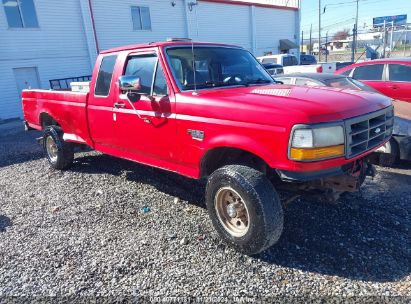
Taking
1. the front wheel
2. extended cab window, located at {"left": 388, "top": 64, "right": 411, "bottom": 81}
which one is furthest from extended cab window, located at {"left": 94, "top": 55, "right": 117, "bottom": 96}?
extended cab window, located at {"left": 388, "top": 64, "right": 411, "bottom": 81}

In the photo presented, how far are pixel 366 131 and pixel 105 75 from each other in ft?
11.2

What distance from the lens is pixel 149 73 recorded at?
165 inches

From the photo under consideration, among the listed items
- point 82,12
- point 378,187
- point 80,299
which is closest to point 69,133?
point 80,299

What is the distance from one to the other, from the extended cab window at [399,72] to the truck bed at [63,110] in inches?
274

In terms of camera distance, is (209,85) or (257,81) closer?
(209,85)

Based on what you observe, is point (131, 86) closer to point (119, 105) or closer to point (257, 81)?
point (119, 105)

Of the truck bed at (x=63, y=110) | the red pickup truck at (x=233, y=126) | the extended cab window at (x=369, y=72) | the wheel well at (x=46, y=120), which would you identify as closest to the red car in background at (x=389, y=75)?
the extended cab window at (x=369, y=72)

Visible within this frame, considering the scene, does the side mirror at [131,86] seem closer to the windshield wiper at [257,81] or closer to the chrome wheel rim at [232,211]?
the windshield wiper at [257,81]

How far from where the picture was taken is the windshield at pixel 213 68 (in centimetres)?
399

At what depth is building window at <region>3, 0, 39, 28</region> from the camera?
588 inches

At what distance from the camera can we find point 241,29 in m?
26.1

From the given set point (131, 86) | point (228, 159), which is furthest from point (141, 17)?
point (228, 159)

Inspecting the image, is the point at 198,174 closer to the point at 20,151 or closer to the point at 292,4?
the point at 20,151

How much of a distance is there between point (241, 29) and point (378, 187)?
23.2m
